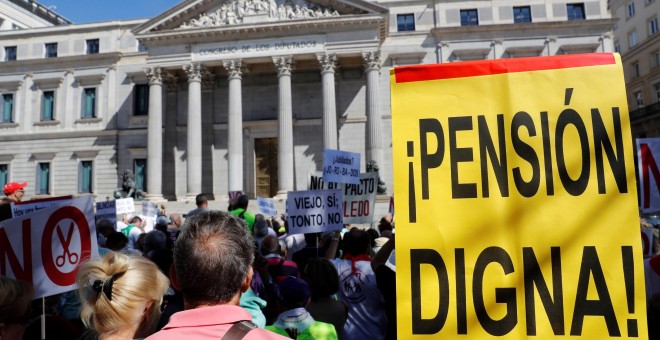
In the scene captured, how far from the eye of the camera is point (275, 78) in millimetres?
36406

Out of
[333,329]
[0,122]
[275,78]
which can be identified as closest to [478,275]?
[333,329]

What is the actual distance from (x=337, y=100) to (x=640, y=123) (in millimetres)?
28223

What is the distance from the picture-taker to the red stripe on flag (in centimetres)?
275

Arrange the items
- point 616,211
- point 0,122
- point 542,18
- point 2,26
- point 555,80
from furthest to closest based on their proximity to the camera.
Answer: point 2,26 < point 0,122 < point 542,18 < point 555,80 < point 616,211

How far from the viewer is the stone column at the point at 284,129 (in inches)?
1244

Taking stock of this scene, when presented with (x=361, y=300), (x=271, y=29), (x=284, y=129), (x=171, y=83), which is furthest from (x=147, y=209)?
(x=171, y=83)

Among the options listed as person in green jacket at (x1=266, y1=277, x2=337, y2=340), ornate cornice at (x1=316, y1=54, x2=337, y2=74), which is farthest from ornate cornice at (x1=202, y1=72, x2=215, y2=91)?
person in green jacket at (x1=266, y1=277, x2=337, y2=340)

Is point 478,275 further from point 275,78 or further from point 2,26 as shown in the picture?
point 2,26

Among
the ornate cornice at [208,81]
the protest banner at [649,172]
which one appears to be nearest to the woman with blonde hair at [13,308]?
the protest banner at [649,172]

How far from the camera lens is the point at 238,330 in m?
1.98

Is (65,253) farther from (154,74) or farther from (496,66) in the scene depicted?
(154,74)

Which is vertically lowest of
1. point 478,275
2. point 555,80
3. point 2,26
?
point 478,275

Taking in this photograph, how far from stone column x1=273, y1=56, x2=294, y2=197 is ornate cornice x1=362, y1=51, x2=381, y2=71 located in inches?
191

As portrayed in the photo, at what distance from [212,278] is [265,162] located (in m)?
35.0
